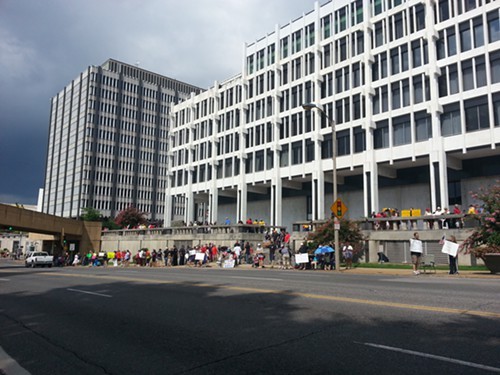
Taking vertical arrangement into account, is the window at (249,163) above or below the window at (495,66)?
below

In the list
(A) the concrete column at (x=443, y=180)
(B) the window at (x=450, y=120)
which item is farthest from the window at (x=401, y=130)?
(A) the concrete column at (x=443, y=180)

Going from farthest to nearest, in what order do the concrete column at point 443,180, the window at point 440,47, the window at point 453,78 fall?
the window at point 440,47 → the window at point 453,78 → the concrete column at point 443,180

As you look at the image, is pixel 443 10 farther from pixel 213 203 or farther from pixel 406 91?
pixel 213 203

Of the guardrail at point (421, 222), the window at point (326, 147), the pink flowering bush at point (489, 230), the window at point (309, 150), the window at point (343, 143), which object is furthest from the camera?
the window at point (309, 150)

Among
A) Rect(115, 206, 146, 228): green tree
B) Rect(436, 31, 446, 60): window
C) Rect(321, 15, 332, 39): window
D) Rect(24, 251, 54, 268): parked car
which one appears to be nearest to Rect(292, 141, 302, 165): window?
Rect(321, 15, 332, 39): window

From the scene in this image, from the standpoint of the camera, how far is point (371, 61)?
141ft

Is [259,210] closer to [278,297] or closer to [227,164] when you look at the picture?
[227,164]

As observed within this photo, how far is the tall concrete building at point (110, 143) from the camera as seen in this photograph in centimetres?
10306

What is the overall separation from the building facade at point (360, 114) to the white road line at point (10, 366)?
3623cm

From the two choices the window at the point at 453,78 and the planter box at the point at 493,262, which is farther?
the window at the point at 453,78

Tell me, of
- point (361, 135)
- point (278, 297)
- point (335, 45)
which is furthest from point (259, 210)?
point (278, 297)

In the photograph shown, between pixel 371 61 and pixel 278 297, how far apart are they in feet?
126

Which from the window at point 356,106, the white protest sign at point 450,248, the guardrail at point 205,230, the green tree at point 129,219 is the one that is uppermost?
the window at point 356,106

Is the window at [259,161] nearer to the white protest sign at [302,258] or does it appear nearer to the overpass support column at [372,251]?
the overpass support column at [372,251]
